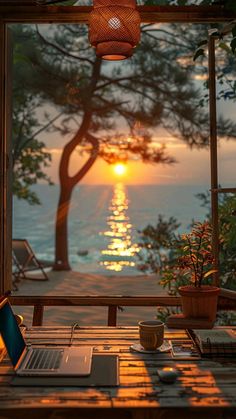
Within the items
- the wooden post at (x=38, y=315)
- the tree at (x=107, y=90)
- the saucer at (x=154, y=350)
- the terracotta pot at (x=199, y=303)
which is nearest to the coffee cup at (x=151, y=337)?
the saucer at (x=154, y=350)

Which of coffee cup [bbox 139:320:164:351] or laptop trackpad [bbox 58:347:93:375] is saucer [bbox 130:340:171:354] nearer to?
coffee cup [bbox 139:320:164:351]

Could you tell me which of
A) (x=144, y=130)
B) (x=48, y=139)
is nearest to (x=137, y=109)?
(x=144, y=130)

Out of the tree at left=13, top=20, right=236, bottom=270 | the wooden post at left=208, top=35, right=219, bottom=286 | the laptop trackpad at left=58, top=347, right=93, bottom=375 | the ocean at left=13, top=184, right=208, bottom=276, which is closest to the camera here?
the laptop trackpad at left=58, top=347, right=93, bottom=375

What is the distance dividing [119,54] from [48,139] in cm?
2288

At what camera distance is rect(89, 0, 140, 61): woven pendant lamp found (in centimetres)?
231

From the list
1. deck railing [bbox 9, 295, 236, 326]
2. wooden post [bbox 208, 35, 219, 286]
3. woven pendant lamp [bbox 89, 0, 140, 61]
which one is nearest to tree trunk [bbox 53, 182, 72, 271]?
deck railing [bbox 9, 295, 236, 326]

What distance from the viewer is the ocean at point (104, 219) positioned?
1902 cm

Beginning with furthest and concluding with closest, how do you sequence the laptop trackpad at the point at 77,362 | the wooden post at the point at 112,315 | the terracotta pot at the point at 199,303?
the wooden post at the point at 112,315
the terracotta pot at the point at 199,303
the laptop trackpad at the point at 77,362

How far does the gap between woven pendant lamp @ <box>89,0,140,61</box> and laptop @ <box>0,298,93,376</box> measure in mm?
1139

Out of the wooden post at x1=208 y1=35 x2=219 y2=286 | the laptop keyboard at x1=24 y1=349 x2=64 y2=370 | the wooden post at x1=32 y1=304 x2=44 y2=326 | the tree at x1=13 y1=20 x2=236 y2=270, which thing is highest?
the tree at x1=13 y1=20 x2=236 y2=270

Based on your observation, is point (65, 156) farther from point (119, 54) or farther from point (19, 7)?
point (119, 54)

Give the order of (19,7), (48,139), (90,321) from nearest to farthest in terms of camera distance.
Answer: (19,7), (90,321), (48,139)

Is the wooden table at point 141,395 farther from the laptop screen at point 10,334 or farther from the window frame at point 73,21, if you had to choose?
the window frame at point 73,21
